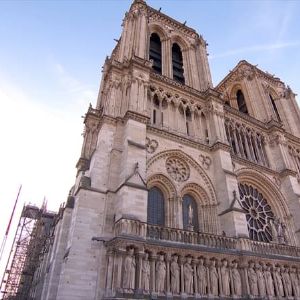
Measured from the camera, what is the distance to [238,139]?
22.8 metres

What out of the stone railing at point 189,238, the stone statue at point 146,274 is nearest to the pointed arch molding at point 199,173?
the stone railing at point 189,238

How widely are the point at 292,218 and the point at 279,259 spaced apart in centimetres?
542

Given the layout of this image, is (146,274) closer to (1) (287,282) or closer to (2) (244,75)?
(1) (287,282)

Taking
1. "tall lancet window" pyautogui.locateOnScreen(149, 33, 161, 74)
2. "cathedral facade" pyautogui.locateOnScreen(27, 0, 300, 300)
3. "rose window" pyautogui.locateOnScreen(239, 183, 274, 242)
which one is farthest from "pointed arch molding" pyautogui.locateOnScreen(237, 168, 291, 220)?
"tall lancet window" pyautogui.locateOnScreen(149, 33, 161, 74)

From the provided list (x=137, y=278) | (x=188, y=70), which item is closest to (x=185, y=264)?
(x=137, y=278)

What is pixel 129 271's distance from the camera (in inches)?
453

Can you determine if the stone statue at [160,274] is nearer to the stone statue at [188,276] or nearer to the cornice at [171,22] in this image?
the stone statue at [188,276]

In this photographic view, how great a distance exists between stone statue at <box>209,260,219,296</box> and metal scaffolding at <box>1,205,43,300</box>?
2581cm

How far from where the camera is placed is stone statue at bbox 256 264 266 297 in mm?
14242

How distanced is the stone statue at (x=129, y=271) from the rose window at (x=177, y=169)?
630 centimetres

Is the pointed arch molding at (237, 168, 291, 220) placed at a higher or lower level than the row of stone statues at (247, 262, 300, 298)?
higher

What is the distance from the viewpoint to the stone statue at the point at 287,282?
15227 millimetres

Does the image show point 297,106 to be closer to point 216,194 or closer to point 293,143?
point 293,143

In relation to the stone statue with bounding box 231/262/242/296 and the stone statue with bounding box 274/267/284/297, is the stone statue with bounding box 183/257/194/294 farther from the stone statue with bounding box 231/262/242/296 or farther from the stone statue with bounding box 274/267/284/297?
the stone statue with bounding box 274/267/284/297
